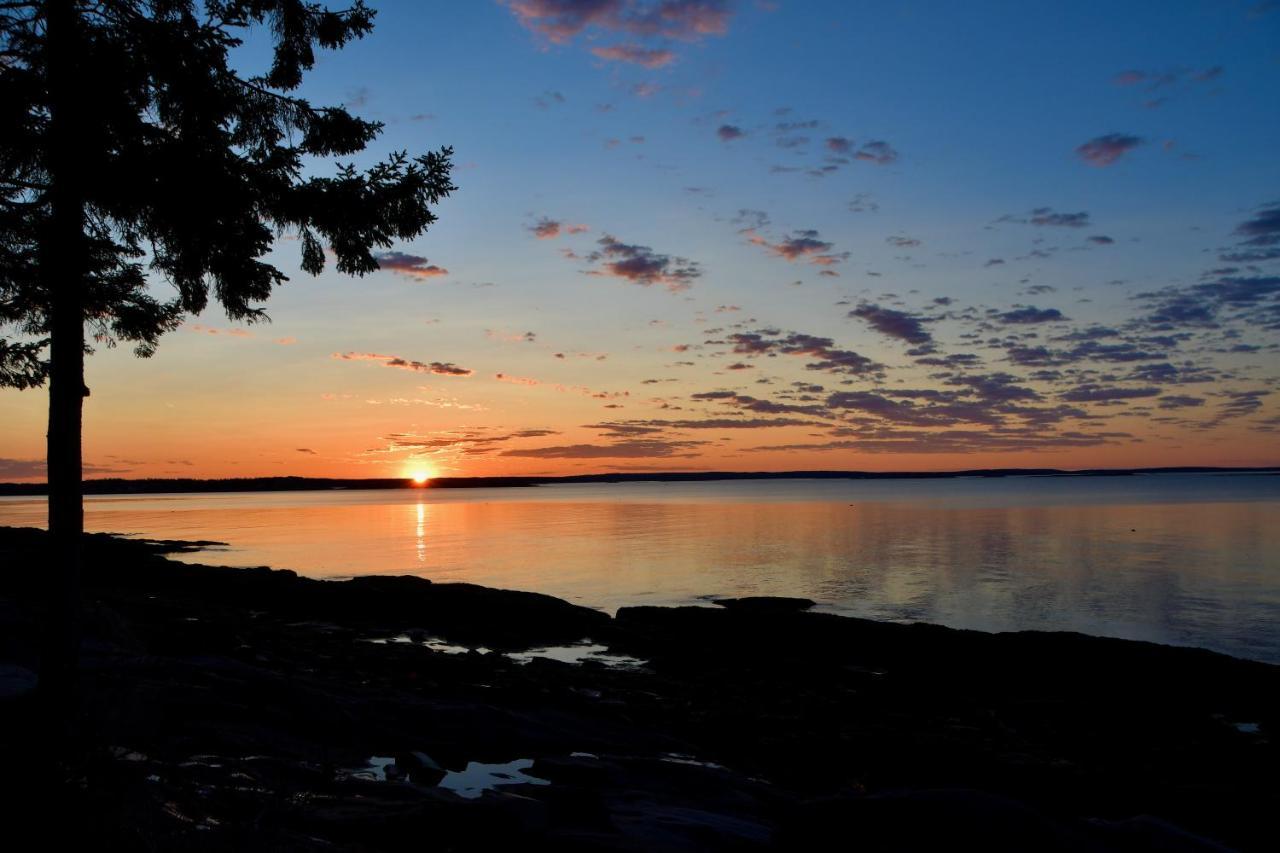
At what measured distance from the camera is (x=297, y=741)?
34.0 ft

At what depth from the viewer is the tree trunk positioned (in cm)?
893

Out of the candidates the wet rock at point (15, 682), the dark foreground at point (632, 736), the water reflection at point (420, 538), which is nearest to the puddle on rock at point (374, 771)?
the dark foreground at point (632, 736)

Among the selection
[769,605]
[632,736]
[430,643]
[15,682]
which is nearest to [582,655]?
[430,643]

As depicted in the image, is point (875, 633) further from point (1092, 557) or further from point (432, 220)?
point (1092, 557)

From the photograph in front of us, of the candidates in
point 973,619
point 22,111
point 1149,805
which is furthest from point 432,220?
point 973,619

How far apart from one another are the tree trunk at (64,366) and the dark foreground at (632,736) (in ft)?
2.53

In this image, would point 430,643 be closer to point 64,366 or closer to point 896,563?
point 64,366

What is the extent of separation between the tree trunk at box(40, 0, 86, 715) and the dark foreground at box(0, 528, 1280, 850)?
0.77 meters

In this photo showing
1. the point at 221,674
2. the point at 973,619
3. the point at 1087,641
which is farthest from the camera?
the point at 973,619

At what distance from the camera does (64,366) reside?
30.3 feet

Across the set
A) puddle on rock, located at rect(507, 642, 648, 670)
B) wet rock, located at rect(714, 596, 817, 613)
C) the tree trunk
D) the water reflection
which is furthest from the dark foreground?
the water reflection

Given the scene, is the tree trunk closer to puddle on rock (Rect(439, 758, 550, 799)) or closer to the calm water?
puddle on rock (Rect(439, 758, 550, 799))

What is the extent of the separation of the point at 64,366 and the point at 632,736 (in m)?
9.66

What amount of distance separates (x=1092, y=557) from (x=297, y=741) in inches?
2122
